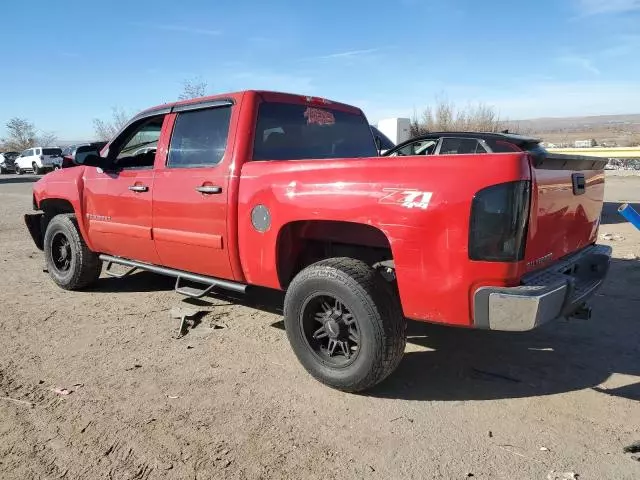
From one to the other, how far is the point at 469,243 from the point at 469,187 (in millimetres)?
296

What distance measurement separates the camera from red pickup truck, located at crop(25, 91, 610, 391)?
8.95 ft

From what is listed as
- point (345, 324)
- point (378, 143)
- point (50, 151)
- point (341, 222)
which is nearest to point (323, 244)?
point (341, 222)

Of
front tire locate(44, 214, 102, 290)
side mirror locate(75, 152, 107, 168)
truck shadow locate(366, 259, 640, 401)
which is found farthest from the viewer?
front tire locate(44, 214, 102, 290)

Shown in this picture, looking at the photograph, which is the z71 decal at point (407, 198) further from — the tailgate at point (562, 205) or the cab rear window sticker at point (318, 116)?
the cab rear window sticker at point (318, 116)

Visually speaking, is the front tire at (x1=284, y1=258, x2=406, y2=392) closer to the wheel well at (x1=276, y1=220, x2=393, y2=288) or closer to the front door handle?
the wheel well at (x1=276, y1=220, x2=393, y2=288)

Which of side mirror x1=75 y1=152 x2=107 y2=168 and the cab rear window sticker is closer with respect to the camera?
the cab rear window sticker

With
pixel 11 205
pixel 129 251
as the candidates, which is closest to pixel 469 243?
pixel 129 251

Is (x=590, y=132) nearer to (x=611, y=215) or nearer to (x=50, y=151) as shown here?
(x=50, y=151)

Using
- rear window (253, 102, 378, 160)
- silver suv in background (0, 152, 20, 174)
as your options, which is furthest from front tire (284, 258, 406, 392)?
silver suv in background (0, 152, 20, 174)

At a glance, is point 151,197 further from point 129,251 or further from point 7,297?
point 7,297

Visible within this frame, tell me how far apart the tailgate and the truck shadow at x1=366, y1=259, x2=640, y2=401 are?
875mm

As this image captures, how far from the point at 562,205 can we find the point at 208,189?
2.47 m

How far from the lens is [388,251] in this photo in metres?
3.57

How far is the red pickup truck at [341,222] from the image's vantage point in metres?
2.73
